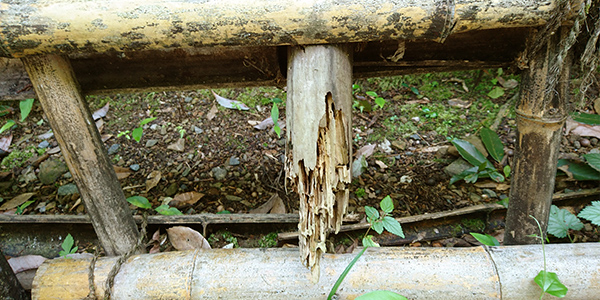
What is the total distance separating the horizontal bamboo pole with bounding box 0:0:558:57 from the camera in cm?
128

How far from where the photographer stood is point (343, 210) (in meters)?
1.42

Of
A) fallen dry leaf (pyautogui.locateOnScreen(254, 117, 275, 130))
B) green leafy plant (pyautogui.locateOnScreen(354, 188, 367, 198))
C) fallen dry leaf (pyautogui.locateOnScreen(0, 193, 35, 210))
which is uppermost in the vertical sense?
fallen dry leaf (pyautogui.locateOnScreen(254, 117, 275, 130))

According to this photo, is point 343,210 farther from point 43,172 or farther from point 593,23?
point 43,172

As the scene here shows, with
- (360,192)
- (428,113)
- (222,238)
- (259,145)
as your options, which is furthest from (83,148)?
(428,113)

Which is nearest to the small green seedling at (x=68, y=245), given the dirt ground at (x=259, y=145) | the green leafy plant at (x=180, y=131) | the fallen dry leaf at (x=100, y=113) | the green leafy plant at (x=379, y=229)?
the dirt ground at (x=259, y=145)

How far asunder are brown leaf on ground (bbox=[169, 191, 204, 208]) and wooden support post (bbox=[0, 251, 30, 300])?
0.96 metres

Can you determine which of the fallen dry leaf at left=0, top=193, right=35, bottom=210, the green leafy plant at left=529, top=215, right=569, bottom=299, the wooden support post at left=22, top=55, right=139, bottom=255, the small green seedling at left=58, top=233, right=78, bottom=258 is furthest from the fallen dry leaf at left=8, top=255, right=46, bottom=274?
the green leafy plant at left=529, top=215, right=569, bottom=299

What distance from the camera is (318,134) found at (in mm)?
1303

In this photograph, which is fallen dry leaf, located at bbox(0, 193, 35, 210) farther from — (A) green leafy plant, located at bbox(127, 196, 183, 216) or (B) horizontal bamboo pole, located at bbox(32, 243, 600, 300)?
(B) horizontal bamboo pole, located at bbox(32, 243, 600, 300)

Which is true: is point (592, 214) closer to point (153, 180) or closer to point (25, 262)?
point (153, 180)

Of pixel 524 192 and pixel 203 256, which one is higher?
→ pixel 524 192

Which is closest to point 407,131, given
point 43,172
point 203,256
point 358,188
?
point 358,188

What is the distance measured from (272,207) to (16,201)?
1896 mm

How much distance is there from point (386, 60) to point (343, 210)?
0.77 meters
